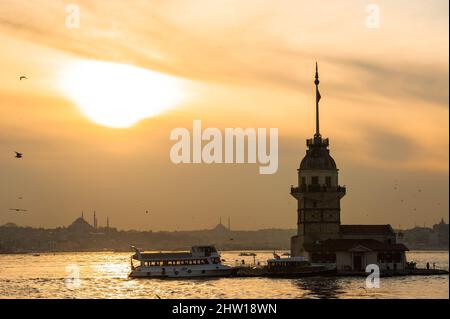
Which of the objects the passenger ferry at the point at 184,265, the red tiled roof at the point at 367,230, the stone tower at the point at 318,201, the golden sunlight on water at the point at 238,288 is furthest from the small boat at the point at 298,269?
the red tiled roof at the point at 367,230

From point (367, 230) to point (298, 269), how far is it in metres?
16.8

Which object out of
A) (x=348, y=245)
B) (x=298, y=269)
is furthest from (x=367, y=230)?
(x=298, y=269)

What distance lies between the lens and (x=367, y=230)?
146m

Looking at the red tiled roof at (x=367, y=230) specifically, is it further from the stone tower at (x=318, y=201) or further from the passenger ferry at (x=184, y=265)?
the passenger ferry at (x=184, y=265)

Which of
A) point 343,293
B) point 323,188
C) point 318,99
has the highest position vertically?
point 318,99

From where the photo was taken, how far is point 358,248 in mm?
137750

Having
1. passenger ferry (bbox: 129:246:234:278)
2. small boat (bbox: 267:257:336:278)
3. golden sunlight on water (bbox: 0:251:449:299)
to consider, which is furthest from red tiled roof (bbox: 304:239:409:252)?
passenger ferry (bbox: 129:246:234:278)

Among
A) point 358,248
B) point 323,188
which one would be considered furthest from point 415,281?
point 323,188

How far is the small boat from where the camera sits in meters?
134
